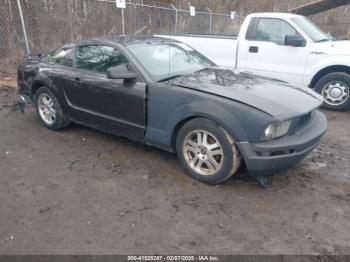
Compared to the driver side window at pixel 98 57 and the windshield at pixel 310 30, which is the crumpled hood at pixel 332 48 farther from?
the driver side window at pixel 98 57

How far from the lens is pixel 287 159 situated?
351cm

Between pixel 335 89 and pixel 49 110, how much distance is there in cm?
526

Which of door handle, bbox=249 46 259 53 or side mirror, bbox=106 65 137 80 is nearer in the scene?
side mirror, bbox=106 65 137 80

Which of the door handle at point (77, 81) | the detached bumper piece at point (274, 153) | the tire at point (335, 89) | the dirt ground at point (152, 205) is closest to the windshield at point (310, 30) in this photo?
the tire at point (335, 89)

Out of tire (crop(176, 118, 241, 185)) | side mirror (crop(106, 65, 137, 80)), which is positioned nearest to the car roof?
side mirror (crop(106, 65, 137, 80))

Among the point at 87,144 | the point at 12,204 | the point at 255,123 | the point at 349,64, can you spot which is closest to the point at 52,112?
the point at 87,144

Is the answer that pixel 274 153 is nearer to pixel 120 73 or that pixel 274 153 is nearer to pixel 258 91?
pixel 258 91

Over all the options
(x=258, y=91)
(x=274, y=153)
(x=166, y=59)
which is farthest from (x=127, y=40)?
(x=274, y=153)

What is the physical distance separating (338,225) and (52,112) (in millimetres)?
4271

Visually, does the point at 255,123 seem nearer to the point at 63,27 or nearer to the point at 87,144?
the point at 87,144

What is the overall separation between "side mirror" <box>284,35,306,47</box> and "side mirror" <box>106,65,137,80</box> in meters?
3.84

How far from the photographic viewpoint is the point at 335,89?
21.9 feet

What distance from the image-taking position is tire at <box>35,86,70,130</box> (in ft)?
17.4

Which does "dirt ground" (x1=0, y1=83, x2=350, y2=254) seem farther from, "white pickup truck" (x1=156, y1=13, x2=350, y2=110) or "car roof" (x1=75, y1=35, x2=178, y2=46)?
"white pickup truck" (x1=156, y1=13, x2=350, y2=110)
